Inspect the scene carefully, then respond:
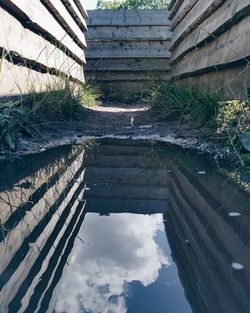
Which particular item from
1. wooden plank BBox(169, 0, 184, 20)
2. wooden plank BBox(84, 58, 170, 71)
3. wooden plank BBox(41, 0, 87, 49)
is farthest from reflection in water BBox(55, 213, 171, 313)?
wooden plank BBox(84, 58, 170, 71)

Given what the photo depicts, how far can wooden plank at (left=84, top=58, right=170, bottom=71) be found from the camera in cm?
727

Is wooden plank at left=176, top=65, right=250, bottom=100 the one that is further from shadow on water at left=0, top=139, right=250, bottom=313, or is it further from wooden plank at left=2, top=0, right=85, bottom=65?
wooden plank at left=2, top=0, right=85, bottom=65

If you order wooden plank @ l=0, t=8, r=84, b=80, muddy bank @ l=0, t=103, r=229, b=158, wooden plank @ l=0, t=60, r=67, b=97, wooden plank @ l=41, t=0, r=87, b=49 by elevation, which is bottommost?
muddy bank @ l=0, t=103, r=229, b=158

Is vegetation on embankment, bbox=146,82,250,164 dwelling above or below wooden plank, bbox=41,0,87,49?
below

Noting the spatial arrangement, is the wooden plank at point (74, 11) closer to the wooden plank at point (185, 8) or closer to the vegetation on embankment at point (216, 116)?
the wooden plank at point (185, 8)

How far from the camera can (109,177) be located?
6.05 feet

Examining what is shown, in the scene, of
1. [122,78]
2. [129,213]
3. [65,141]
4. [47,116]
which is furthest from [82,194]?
[122,78]

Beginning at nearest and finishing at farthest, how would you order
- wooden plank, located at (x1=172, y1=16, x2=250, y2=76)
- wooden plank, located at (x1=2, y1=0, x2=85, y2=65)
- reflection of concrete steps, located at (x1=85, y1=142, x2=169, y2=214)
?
reflection of concrete steps, located at (x1=85, y1=142, x2=169, y2=214), wooden plank, located at (x1=172, y1=16, x2=250, y2=76), wooden plank, located at (x1=2, y1=0, x2=85, y2=65)

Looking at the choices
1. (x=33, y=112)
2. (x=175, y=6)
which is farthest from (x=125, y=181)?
(x=175, y=6)

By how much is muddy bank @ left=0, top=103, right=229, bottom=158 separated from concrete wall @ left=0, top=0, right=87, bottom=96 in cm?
35

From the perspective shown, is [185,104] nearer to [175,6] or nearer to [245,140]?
[245,140]

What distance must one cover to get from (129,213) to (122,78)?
6304 mm

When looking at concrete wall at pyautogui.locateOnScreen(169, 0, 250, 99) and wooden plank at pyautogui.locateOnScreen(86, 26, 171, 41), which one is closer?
concrete wall at pyautogui.locateOnScreen(169, 0, 250, 99)

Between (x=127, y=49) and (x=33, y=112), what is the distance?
4943mm
